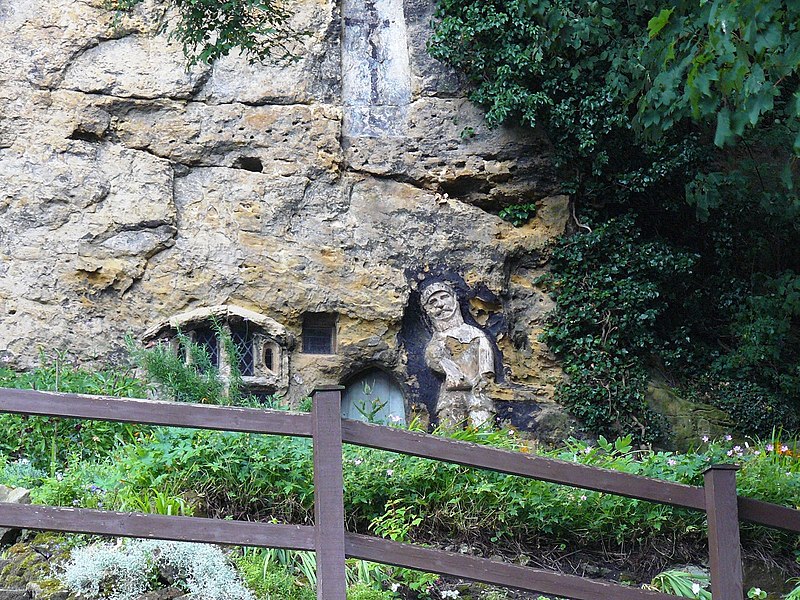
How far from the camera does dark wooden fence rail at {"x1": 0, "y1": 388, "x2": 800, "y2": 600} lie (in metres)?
4.71

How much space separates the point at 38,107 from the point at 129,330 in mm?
2626

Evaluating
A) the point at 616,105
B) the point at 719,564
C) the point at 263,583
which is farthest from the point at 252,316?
the point at 719,564

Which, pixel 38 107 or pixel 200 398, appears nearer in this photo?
pixel 200 398

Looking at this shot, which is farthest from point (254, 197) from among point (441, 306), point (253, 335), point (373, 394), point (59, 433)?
point (59, 433)

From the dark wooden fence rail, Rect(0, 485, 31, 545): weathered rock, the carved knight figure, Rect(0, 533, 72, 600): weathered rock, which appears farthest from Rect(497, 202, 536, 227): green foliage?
Rect(0, 533, 72, 600): weathered rock

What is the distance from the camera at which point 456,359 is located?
10336 mm

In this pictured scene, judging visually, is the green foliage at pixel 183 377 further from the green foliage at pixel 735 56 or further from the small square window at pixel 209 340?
the green foliage at pixel 735 56

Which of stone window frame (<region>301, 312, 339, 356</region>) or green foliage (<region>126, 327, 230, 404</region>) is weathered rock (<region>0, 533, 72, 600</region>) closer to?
green foliage (<region>126, 327, 230, 404</region>)

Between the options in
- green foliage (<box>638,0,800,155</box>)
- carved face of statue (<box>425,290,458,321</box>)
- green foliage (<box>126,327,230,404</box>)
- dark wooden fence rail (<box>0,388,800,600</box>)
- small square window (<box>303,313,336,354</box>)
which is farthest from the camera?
small square window (<box>303,313,336,354</box>)

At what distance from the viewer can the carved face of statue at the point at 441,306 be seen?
10531mm

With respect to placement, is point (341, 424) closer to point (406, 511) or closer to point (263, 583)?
point (263, 583)

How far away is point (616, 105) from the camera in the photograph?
10.7 metres

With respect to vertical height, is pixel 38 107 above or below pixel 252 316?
above

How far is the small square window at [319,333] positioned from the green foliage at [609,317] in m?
2.32
